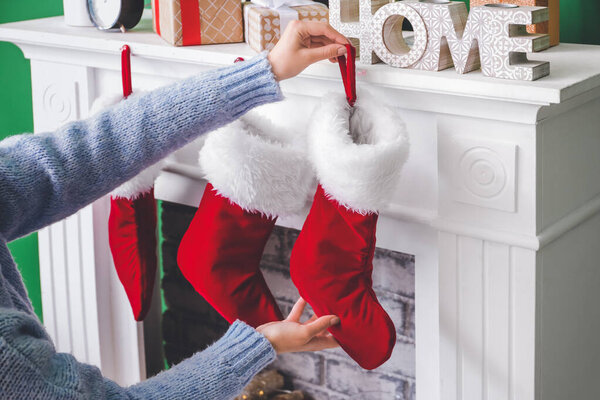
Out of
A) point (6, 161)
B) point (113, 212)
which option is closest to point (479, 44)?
point (6, 161)

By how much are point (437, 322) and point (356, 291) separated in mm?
191

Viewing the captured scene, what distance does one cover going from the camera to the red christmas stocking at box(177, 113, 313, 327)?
4.19ft

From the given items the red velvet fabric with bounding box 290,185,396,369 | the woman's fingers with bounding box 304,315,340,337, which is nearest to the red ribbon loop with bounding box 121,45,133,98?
the red velvet fabric with bounding box 290,185,396,369

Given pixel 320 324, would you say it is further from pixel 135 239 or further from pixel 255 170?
pixel 135 239

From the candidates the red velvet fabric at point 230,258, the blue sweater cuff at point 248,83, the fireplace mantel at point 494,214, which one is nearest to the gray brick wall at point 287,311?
the fireplace mantel at point 494,214

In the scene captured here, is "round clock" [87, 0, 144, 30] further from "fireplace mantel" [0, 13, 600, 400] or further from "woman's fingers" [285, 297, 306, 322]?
"woman's fingers" [285, 297, 306, 322]

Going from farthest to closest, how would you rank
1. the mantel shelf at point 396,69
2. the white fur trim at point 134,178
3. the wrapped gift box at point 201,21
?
the white fur trim at point 134,178 < the wrapped gift box at point 201,21 < the mantel shelf at point 396,69

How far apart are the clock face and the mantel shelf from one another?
0.07 feet

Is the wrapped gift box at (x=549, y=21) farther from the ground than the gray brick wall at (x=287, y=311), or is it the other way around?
the wrapped gift box at (x=549, y=21)

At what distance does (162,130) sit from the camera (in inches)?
46.6

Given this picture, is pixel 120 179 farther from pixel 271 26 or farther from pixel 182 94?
pixel 271 26

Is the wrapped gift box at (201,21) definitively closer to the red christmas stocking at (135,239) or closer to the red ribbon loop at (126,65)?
the red ribbon loop at (126,65)

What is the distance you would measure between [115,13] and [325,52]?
1.92 ft

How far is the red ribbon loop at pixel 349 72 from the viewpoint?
45.6 inches
